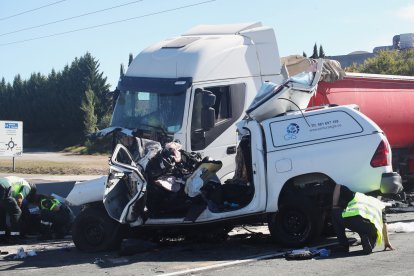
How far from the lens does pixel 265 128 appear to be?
886cm

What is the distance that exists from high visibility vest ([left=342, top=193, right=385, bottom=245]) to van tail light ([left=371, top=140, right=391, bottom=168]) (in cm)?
48

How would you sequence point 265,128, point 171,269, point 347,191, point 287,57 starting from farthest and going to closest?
point 287,57
point 265,128
point 347,191
point 171,269

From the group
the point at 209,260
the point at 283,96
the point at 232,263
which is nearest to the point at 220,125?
the point at 283,96

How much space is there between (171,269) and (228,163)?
3.30 metres

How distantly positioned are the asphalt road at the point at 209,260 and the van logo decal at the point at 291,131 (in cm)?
158

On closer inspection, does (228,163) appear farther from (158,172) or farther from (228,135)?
(158,172)

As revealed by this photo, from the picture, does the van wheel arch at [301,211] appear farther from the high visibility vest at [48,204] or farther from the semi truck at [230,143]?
the high visibility vest at [48,204]

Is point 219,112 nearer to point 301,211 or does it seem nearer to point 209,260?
point 301,211

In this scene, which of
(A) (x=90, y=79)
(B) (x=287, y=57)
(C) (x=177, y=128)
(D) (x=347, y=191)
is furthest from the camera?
(A) (x=90, y=79)

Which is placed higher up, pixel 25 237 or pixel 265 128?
pixel 265 128

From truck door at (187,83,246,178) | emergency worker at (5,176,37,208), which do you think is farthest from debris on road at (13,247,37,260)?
truck door at (187,83,246,178)

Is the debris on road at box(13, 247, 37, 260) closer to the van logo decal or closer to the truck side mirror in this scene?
the truck side mirror

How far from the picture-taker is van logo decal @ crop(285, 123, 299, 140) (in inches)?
343

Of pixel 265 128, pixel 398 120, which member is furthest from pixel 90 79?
pixel 265 128
